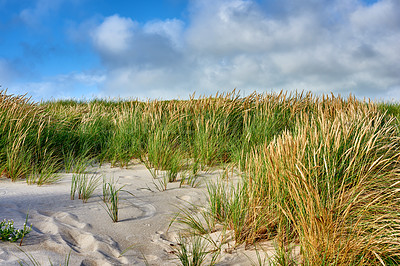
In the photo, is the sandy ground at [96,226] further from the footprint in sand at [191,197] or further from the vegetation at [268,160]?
the vegetation at [268,160]

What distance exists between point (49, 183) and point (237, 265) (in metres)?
2.89

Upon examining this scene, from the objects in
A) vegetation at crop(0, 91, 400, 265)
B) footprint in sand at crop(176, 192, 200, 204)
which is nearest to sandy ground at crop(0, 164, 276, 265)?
footprint in sand at crop(176, 192, 200, 204)

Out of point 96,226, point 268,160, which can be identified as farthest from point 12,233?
point 268,160

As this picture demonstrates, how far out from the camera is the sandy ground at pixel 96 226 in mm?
2449

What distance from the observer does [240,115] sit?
6254 millimetres

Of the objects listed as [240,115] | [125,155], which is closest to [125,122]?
[125,155]

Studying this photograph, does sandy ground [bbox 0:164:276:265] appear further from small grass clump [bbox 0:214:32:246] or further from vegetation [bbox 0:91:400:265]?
vegetation [bbox 0:91:400:265]

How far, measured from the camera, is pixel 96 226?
3027 millimetres

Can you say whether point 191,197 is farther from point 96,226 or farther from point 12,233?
point 12,233

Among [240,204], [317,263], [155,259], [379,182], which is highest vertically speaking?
[379,182]

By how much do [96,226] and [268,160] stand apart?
1.67 meters

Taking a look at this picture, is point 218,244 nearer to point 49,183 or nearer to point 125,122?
point 49,183

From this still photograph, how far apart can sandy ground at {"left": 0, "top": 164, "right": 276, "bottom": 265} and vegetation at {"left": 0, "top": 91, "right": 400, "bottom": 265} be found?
237 mm

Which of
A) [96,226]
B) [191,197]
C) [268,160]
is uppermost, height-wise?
[268,160]
